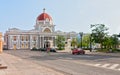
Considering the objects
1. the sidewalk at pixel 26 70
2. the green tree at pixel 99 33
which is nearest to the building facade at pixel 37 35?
the green tree at pixel 99 33

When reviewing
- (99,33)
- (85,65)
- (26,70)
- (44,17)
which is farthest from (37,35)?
(26,70)

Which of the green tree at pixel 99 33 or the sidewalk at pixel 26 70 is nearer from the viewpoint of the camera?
the sidewalk at pixel 26 70

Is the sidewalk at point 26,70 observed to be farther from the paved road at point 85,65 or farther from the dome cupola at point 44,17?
the dome cupola at point 44,17

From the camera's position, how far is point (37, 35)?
546 ft

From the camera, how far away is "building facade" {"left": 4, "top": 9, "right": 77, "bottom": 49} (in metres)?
161

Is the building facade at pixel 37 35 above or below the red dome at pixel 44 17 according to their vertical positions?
below

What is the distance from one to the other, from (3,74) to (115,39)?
94270mm

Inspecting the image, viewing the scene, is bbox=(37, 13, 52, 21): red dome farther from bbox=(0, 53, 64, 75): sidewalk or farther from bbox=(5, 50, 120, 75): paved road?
bbox=(0, 53, 64, 75): sidewalk

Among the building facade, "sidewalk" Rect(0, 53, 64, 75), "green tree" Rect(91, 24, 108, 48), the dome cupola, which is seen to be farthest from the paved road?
the building facade

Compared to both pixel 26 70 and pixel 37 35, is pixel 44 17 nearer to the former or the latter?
pixel 37 35

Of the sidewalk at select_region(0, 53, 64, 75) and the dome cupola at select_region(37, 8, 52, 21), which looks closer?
the sidewalk at select_region(0, 53, 64, 75)

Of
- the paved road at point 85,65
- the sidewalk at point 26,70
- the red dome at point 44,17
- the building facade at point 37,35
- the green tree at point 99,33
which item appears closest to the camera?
the sidewalk at point 26,70

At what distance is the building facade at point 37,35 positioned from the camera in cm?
16088

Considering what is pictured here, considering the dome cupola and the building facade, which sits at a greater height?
the dome cupola
